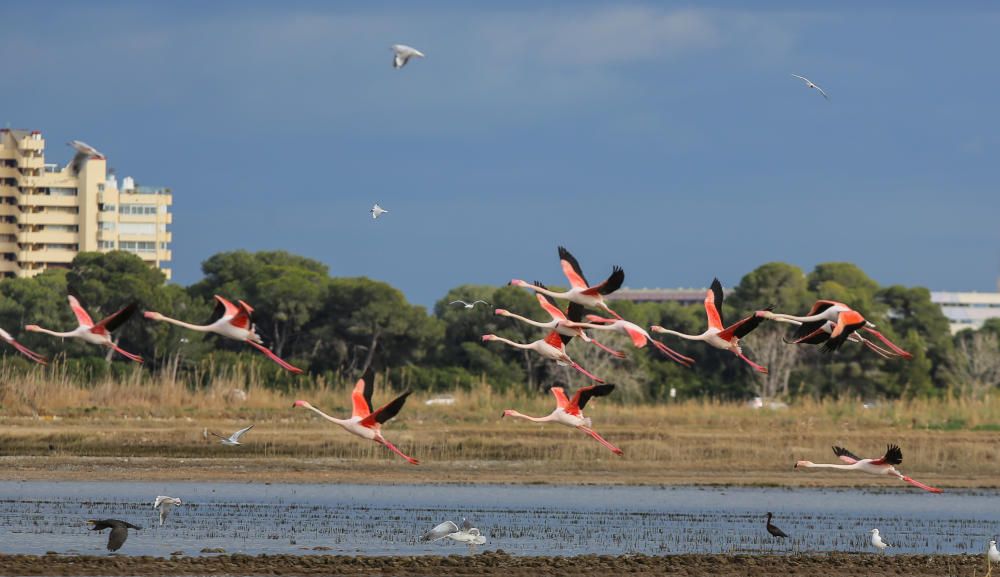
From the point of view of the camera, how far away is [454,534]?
21.8m

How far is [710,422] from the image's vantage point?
165 feet

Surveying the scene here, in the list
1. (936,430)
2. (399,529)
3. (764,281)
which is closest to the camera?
(399,529)

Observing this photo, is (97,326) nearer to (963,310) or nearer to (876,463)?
(876,463)

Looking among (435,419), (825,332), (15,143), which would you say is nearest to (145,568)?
(825,332)

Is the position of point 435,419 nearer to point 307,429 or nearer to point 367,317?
point 307,429

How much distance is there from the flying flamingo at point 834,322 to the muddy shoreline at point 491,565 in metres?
3.60

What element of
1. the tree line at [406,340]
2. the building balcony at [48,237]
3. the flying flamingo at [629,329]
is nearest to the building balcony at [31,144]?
the building balcony at [48,237]

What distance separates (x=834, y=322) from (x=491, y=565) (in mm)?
5519

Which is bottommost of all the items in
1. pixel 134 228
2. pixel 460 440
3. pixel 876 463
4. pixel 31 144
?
pixel 460 440

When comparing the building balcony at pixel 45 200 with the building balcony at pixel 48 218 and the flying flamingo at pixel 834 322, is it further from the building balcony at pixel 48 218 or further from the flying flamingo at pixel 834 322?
the flying flamingo at pixel 834 322

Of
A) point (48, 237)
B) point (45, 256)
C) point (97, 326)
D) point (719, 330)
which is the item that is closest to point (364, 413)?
point (97, 326)

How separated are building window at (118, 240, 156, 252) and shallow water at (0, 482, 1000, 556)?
101 meters

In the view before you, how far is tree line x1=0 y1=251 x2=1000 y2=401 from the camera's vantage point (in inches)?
2601

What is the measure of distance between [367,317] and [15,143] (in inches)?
2553
